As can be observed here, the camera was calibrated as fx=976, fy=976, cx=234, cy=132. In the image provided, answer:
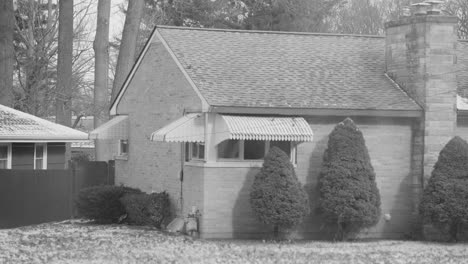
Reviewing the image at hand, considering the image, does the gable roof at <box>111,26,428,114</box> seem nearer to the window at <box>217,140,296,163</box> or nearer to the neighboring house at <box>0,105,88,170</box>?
the window at <box>217,140,296,163</box>

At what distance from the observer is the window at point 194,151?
2241 centimetres

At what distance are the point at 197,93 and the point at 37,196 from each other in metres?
6.72

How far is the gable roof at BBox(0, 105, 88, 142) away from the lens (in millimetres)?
26500

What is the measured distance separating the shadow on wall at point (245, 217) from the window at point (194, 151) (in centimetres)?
123

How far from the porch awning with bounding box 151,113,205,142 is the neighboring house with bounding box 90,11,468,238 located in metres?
0.02

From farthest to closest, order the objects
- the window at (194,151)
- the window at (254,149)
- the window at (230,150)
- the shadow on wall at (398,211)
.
Result: the shadow on wall at (398,211), the window at (194,151), the window at (254,149), the window at (230,150)

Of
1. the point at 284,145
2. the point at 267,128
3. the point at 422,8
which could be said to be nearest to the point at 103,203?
the point at 284,145

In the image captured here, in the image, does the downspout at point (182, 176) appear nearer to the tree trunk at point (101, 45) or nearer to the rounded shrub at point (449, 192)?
Result: the rounded shrub at point (449, 192)

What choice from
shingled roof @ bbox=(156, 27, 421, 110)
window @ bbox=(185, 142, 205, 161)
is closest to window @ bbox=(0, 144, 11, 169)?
shingled roof @ bbox=(156, 27, 421, 110)

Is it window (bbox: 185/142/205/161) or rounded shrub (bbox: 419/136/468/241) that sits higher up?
window (bbox: 185/142/205/161)

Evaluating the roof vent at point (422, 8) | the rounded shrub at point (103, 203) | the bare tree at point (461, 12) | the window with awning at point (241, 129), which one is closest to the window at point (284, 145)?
the window with awning at point (241, 129)

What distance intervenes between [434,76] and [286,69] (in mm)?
3596

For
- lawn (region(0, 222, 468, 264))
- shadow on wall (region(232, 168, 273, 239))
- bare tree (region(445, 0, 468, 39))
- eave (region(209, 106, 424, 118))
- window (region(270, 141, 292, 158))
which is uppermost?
bare tree (region(445, 0, 468, 39))

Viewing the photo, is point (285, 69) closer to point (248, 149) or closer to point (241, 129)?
point (248, 149)
